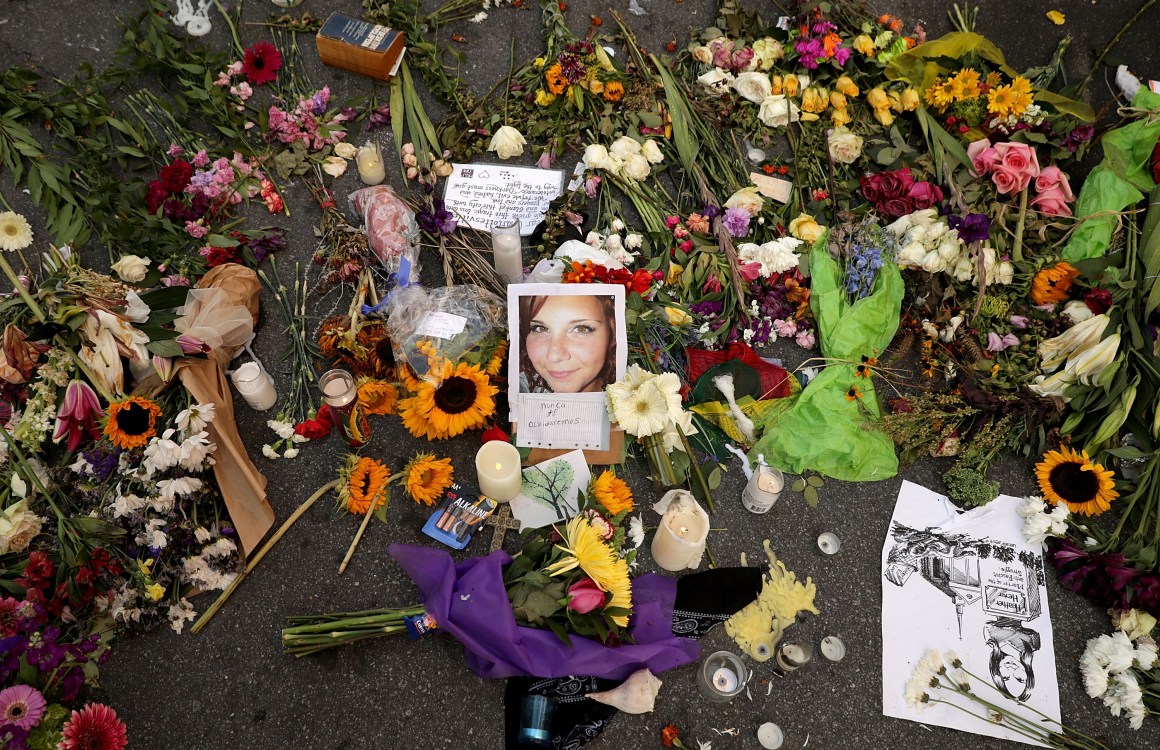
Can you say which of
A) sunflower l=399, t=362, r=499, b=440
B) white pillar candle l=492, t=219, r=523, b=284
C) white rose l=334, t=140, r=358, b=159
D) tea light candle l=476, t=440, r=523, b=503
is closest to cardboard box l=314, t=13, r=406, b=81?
white rose l=334, t=140, r=358, b=159

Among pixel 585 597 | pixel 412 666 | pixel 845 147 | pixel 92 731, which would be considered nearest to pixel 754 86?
pixel 845 147

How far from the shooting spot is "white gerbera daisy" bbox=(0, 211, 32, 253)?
1.91 m

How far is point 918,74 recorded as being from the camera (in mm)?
2492

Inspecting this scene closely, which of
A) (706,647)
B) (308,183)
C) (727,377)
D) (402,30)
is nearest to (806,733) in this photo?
(706,647)

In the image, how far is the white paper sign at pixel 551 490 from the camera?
1.80m

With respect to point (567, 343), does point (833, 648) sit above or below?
below

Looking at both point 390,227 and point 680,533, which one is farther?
point 390,227

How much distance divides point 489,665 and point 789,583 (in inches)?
32.0

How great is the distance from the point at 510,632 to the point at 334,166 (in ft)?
5.69

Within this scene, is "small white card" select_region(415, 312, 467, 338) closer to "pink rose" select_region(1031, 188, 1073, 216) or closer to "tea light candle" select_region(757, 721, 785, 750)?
"tea light candle" select_region(757, 721, 785, 750)

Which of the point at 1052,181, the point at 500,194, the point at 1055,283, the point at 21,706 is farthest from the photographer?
the point at 500,194

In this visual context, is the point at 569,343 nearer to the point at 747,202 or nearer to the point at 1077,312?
the point at 747,202

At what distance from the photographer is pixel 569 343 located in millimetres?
1918

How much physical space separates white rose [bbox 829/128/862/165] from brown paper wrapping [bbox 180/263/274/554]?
6.99ft
